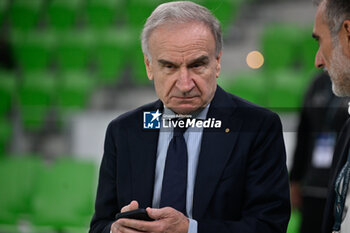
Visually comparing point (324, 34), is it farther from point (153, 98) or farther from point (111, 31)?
point (111, 31)

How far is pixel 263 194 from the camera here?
1.22 m

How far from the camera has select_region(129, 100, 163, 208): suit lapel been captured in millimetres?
1281

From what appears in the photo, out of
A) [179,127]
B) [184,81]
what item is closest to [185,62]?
[184,81]

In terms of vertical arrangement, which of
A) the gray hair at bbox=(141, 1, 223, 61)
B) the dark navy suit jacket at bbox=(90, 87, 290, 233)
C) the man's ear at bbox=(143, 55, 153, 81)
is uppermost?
the gray hair at bbox=(141, 1, 223, 61)

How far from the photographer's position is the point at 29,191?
3.27m

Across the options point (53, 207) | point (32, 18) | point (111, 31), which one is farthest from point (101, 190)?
point (111, 31)

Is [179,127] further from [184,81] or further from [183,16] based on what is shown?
[183,16]

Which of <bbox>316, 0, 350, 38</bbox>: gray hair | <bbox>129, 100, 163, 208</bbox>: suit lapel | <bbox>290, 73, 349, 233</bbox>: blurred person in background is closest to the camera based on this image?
<bbox>316, 0, 350, 38</bbox>: gray hair

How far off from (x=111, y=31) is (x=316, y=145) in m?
1.86

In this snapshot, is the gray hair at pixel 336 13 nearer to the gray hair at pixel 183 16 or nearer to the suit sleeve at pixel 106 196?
the gray hair at pixel 183 16

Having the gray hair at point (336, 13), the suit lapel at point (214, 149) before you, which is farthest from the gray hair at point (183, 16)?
the gray hair at point (336, 13)

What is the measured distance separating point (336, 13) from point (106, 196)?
631mm

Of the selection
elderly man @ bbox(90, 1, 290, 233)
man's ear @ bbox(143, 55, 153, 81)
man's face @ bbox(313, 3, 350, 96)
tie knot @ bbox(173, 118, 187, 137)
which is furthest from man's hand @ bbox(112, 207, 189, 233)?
man's face @ bbox(313, 3, 350, 96)

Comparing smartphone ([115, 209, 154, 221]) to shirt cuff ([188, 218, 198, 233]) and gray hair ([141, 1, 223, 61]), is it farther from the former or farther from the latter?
gray hair ([141, 1, 223, 61])
